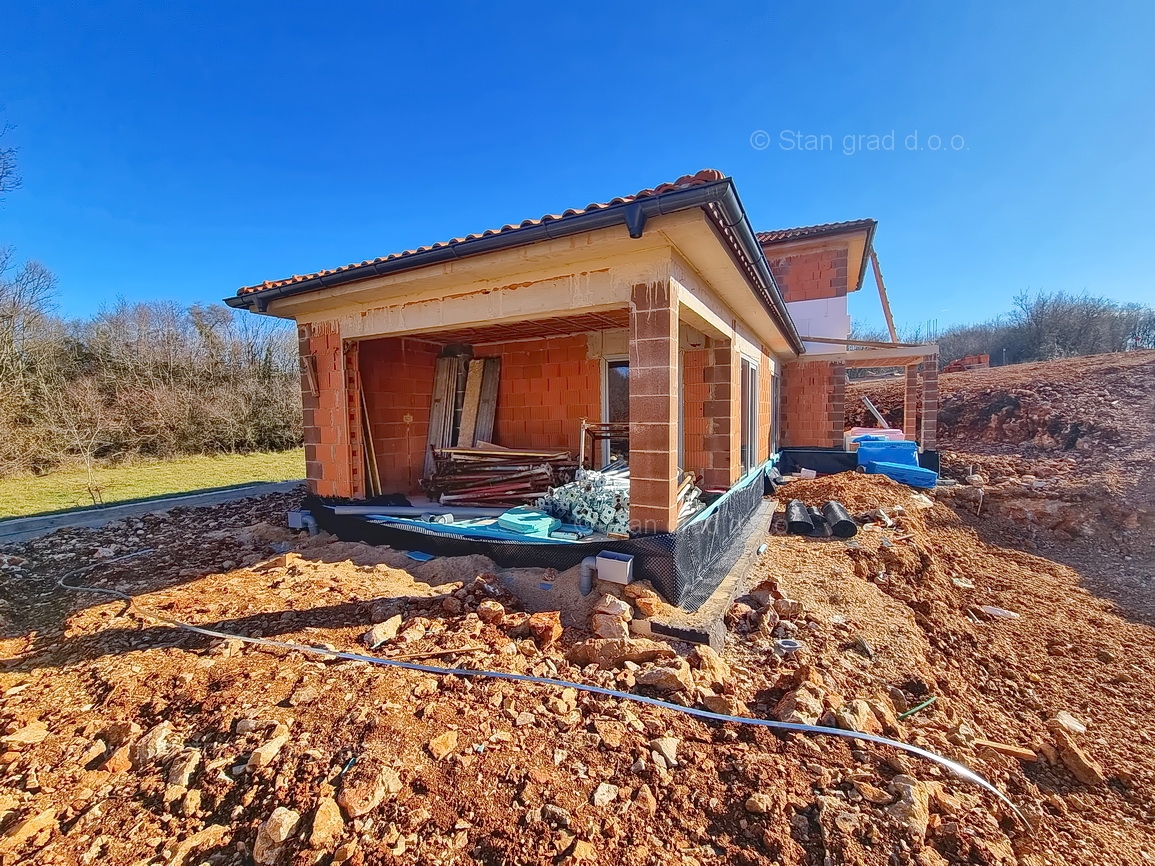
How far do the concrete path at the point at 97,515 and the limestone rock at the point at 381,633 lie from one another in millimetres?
6411

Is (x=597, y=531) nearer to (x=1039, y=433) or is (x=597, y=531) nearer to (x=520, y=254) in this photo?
(x=520, y=254)

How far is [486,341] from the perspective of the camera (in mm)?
8062

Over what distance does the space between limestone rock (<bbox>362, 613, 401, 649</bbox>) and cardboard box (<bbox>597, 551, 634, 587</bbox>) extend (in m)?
1.70

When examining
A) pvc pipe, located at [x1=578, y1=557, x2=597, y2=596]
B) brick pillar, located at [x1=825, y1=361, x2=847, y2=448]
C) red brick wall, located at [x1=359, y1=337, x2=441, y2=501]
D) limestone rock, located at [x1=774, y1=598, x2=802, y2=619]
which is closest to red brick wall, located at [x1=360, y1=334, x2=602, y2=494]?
red brick wall, located at [x1=359, y1=337, x2=441, y2=501]

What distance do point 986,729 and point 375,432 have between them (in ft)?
23.5

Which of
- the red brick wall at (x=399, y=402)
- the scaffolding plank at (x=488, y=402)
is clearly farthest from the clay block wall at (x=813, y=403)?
the red brick wall at (x=399, y=402)

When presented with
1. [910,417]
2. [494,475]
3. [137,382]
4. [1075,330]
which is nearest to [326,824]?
[494,475]

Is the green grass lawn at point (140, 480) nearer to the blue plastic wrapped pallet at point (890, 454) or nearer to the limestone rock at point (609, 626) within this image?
the limestone rock at point (609, 626)

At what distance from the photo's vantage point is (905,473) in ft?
33.9

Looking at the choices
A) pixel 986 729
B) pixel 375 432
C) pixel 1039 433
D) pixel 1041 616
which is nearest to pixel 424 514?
pixel 375 432

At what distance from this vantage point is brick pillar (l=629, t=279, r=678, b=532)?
4.12 meters

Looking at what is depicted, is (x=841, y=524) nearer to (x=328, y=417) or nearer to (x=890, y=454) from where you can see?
(x=890, y=454)

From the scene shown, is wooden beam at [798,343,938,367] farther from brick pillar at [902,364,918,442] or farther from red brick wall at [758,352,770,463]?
red brick wall at [758,352,770,463]

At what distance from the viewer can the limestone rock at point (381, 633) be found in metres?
3.37
